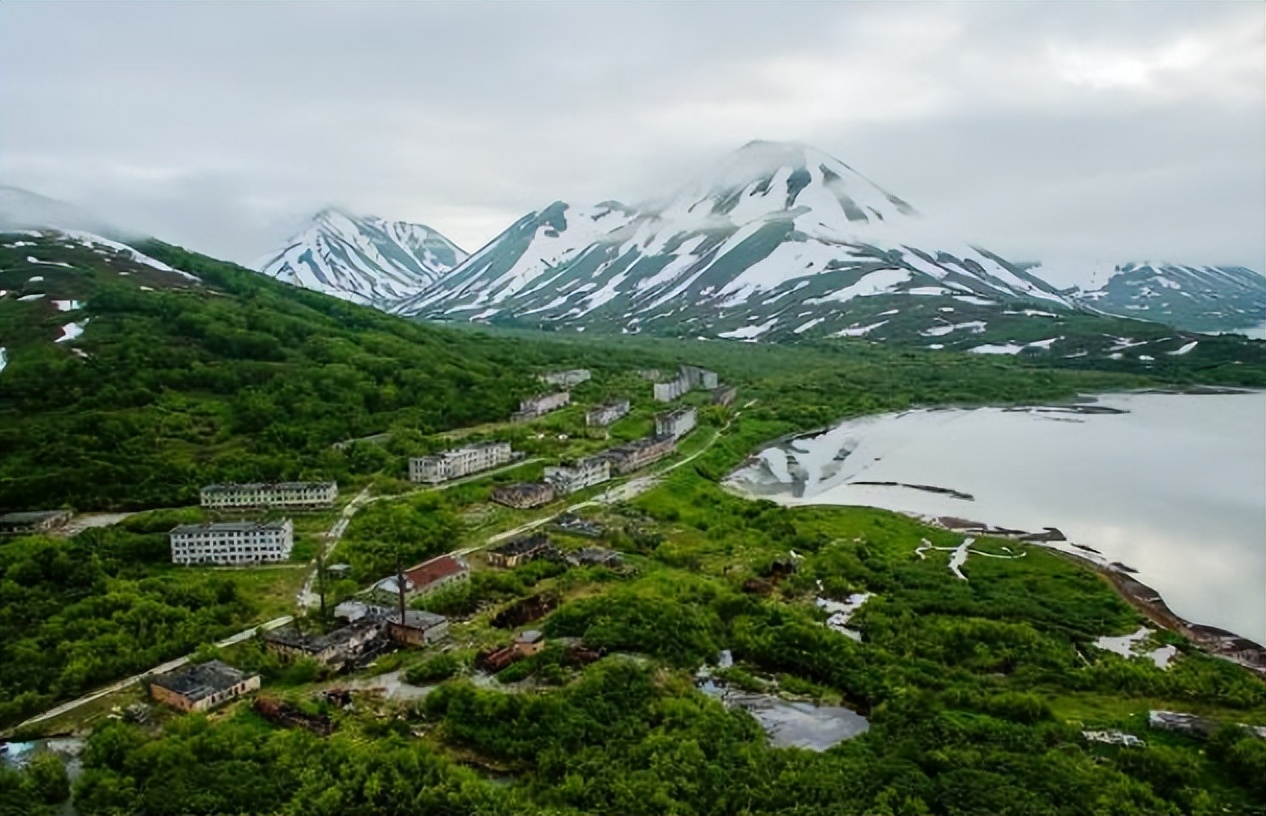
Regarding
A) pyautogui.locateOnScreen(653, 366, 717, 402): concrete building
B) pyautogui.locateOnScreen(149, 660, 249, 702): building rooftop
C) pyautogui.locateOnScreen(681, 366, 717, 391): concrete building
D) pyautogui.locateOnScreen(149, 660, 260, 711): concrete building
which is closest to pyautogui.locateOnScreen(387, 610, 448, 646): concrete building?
pyautogui.locateOnScreen(149, 660, 260, 711): concrete building

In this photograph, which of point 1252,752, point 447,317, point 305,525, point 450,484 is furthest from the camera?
point 447,317

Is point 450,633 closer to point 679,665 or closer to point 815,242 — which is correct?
point 679,665

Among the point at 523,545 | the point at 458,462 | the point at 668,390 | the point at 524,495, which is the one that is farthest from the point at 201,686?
the point at 668,390

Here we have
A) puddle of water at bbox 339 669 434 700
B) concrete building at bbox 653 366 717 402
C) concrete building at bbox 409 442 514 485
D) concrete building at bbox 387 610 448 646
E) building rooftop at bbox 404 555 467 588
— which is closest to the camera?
puddle of water at bbox 339 669 434 700

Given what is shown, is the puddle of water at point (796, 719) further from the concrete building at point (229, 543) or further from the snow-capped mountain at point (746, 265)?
the snow-capped mountain at point (746, 265)

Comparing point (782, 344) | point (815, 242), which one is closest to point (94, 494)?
point (782, 344)

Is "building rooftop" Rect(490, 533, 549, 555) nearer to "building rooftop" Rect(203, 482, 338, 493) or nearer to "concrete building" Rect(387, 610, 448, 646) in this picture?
"concrete building" Rect(387, 610, 448, 646)

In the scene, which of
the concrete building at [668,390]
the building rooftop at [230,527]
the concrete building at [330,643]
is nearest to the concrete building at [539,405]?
the concrete building at [668,390]
